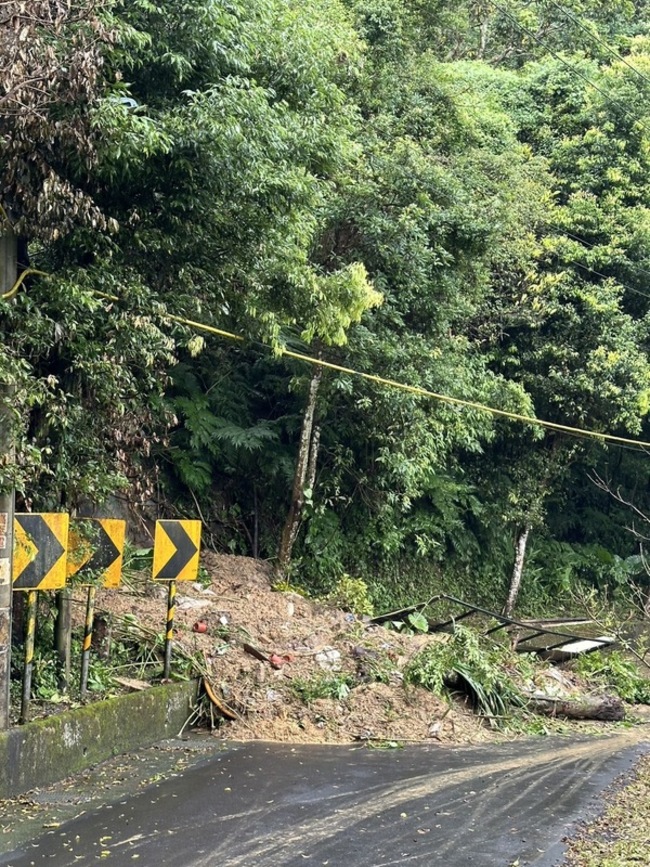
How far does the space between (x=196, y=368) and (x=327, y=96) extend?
6516 millimetres

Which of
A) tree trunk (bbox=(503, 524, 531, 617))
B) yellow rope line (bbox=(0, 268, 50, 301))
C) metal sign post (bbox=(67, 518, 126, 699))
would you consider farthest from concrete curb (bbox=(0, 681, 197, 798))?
tree trunk (bbox=(503, 524, 531, 617))

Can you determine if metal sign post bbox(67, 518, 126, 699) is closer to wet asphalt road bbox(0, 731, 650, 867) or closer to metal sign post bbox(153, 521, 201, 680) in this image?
metal sign post bbox(153, 521, 201, 680)

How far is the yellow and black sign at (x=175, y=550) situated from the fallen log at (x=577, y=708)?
4529mm

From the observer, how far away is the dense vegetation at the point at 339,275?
7703 mm

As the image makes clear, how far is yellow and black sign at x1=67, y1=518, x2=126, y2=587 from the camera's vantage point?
8.08 m

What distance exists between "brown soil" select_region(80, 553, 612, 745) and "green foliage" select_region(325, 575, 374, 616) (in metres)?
2.07

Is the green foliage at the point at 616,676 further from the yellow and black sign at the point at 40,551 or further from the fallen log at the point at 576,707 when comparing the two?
the yellow and black sign at the point at 40,551

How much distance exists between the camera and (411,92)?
1712 cm

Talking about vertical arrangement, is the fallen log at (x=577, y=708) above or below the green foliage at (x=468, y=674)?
below

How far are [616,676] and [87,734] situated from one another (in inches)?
308

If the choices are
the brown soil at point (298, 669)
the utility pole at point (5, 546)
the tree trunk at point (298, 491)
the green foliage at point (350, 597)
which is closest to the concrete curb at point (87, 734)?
the utility pole at point (5, 546)

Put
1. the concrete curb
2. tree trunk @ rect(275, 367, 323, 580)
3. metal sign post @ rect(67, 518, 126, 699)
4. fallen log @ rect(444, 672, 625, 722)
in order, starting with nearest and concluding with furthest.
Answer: the concrete curb < metal sign post @ rect(67, 518, 126, 699) < fallen log @ rect(444, 672, 625, 722) < tree trunk @ rect(275, 367, 323, 580)

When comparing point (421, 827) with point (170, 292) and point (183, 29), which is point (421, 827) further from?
point (183, 29)

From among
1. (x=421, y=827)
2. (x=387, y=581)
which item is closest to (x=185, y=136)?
(x=421, y=827)
